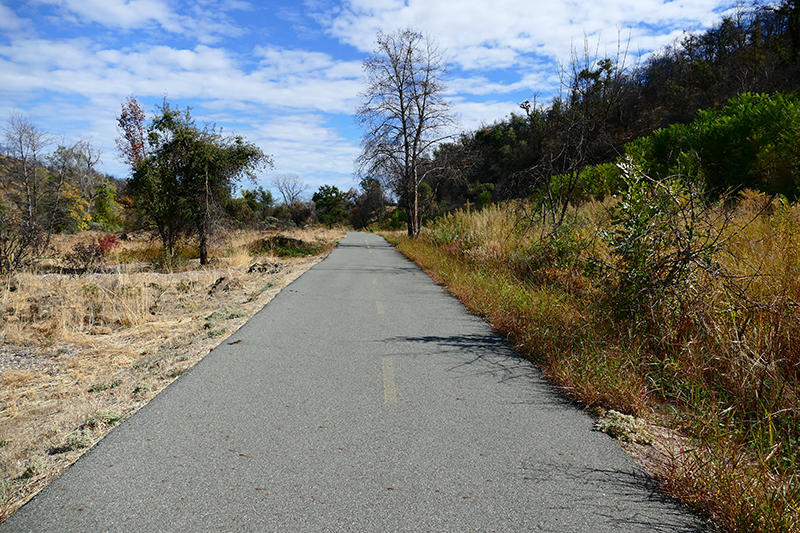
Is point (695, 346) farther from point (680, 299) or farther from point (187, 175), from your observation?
point (187, 175)

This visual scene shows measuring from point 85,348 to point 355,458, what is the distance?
587 cm

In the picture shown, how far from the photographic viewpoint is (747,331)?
4.34 metres

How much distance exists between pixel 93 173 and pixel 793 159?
191ft

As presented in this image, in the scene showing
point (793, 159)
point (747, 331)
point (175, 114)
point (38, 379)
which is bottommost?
point (38, 379)

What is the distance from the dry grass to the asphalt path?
365 millimetres

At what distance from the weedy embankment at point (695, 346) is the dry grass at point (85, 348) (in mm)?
4334

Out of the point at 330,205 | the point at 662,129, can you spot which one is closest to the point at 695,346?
the point at 662,129

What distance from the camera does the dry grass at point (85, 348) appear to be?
12.1 feet

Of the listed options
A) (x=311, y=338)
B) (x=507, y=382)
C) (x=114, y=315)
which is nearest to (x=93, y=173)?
(x=114, y=315)

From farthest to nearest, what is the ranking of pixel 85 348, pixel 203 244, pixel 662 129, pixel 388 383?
pixel 203 244
pixel 662 129
pixel 85 348
pixel 388 383

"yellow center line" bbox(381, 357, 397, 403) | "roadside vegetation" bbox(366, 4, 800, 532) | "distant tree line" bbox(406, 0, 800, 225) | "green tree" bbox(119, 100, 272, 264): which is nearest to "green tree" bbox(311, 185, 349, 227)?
"distant tree line" bbox(406, 0, 800, 225)

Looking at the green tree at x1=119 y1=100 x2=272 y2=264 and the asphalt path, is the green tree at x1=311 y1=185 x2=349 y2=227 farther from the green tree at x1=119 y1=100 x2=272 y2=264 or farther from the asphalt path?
the asphalt path

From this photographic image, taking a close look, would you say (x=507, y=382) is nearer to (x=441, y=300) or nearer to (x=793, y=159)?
(x=441, y=300)

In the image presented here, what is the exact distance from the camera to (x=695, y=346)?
4574 millimetres
